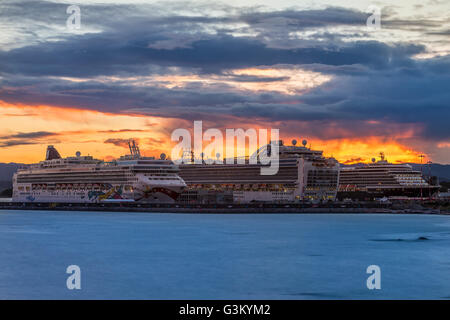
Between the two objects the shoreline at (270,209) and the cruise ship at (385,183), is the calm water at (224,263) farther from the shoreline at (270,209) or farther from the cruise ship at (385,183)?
the cruise ship at (385,183)

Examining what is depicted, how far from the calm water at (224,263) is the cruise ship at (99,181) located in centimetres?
4579

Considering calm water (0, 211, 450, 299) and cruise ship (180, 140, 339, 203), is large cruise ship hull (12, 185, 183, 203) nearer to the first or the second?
cruise ship (180, 140, 339, 203)

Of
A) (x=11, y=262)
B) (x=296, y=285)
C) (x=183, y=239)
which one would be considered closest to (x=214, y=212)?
(x=183, y=239)

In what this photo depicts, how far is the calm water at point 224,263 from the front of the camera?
28.8m

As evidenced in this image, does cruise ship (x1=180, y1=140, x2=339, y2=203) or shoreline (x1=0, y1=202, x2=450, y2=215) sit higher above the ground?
cruise ship (x1=180, y1=140, x2=339, y2=203)

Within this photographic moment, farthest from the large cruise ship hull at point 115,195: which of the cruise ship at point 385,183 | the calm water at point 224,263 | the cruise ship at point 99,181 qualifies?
the calm water at point 224,263

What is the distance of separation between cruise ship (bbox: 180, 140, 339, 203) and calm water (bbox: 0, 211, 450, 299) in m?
59.8

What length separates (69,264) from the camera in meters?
37.2

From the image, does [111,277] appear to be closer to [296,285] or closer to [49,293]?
[49,293]

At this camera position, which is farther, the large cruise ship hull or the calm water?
the large cruise ship hull

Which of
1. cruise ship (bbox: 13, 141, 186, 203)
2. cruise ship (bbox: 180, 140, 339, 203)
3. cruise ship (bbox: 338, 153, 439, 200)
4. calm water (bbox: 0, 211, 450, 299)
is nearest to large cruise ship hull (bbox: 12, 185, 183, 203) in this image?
cruise ship (bbox: 13, 141, 186, 203)

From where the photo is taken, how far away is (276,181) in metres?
122

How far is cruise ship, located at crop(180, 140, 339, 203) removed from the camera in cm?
11844
